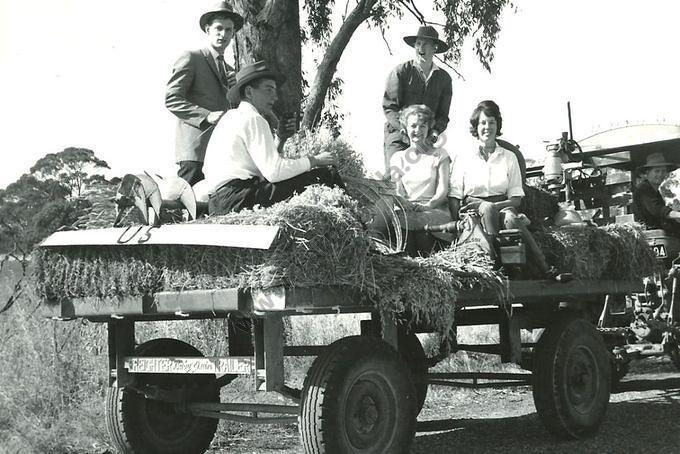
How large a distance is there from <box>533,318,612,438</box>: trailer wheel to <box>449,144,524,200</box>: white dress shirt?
3.72 feet

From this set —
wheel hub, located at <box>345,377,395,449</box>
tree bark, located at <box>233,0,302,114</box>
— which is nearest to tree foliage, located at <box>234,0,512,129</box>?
tree bark, located at <box>233,0,302,114</box>

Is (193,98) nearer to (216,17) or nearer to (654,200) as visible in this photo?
(216,17)

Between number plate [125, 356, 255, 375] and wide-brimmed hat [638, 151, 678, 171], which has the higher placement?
wide-brimmed hat [638, 151, 678, 171]

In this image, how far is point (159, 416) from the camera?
22.2 ft

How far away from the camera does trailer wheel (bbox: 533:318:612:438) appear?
23.0 feet

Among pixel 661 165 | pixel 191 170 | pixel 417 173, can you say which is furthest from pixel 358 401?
pixel 661 165

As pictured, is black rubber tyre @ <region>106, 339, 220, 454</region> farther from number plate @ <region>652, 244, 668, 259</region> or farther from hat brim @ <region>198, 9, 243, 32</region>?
number plate @ <region>652, 244, 668, 259</region>

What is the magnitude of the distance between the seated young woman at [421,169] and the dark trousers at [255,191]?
135cm

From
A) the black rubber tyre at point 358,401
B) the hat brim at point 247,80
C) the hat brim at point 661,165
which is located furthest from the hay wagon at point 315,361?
the hat brim at point 661,165

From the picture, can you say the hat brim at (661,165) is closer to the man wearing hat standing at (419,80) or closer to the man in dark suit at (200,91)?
the man wearing hat standing at (419,80)

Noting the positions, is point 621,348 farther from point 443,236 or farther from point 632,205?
point 443,236

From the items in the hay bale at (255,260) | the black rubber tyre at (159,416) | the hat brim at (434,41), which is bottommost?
the black rubber tyre at (159,416)

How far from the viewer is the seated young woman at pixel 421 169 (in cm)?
736

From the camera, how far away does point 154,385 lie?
653 centimetres
